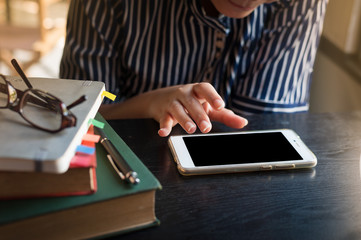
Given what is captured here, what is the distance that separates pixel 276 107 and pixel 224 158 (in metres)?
0.44

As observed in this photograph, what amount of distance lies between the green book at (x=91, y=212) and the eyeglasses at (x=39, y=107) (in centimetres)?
8

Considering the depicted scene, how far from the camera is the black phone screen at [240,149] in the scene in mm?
687

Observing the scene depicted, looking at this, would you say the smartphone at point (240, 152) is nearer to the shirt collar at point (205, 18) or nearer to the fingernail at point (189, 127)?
the fingernail at point (189, 127)

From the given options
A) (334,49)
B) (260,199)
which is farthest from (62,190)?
(334,49)

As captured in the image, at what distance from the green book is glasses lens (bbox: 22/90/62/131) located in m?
0.08

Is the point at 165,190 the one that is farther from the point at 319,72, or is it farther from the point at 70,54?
the point at 319,72

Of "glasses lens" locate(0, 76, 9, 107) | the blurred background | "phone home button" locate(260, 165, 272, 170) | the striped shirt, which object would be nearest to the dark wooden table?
"phone home button" locate(260, 165, 272, 170)

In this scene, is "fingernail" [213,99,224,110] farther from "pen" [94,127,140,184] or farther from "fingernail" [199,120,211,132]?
"pen" [94,127,140,184]

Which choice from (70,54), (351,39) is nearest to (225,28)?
(70,54)

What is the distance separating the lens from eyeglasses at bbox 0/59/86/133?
1.60 ft

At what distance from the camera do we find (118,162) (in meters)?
0.56

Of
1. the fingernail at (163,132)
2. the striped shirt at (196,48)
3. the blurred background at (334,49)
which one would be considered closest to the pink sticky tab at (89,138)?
the fingernail at (163,132)

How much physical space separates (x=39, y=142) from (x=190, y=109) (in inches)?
14.5

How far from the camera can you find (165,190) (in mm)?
623
